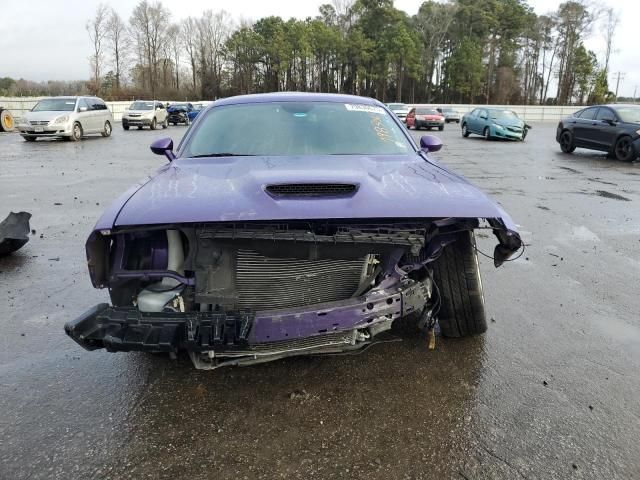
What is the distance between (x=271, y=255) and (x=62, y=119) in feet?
62.6

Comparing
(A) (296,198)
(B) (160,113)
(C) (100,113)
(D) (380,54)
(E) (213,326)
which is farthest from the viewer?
(D) (380,54)

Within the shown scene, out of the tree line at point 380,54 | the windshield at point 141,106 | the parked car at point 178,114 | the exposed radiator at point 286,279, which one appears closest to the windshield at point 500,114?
the windshield at point 141,106

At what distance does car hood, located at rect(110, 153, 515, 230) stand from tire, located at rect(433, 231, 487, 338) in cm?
43

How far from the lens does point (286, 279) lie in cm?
252

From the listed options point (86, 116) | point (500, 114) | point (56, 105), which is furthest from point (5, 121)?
point (500, 114)

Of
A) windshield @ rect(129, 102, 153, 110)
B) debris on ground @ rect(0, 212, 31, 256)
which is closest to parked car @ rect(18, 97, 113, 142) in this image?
windshield @ rect(129, 102, 153, 110)

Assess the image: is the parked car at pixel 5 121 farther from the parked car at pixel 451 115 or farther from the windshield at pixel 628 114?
the parked car at pixel 451 115

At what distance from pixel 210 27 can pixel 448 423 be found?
85.4 metres

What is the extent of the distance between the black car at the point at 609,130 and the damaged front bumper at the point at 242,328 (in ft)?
47.0

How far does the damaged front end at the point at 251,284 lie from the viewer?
2.31 metres

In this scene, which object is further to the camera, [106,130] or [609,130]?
[106,130]

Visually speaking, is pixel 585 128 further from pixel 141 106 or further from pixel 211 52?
pixel 211 52

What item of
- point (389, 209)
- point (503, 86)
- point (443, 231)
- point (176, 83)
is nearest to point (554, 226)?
point (443, 231)

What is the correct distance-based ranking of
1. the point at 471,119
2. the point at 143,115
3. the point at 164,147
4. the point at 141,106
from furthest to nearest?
the point at 141,106
the point at 143,115
the point at 471,119
the point at 164,147
